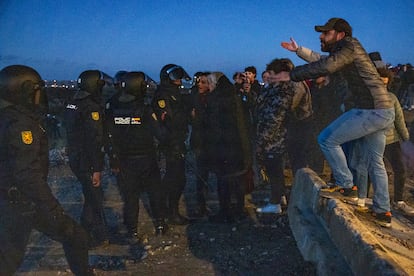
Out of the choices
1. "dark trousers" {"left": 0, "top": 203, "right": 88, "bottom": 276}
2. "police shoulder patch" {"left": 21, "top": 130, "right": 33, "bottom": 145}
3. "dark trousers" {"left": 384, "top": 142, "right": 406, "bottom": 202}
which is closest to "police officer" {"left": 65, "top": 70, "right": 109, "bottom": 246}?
"dark trousers" {"left": 0, "top": 203, "right": 88, "bottom": 276}

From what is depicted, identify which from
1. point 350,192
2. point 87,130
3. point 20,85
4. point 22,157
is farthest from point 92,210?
point 350,192

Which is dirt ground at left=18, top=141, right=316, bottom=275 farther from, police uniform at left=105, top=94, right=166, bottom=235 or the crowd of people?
police uniform at left=105, top=94, right=166, bottom=235

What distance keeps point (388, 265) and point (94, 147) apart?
3260 mm

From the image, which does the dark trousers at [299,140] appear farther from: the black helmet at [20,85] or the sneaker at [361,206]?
the black helmet at [20,85]

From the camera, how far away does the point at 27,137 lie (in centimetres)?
323

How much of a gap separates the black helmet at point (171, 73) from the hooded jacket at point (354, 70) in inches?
74.2

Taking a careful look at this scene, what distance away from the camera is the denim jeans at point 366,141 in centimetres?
402

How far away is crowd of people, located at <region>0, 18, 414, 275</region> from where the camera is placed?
335cm

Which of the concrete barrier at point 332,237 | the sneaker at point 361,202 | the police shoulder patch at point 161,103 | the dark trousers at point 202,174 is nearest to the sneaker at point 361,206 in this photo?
the sneaker at point 361,202

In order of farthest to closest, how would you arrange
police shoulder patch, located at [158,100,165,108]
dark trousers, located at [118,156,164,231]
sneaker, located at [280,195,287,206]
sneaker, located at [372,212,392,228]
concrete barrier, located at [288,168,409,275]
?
sneaker, located at [280,195,287,206] < police shoulder patch, located at [158,100,165,108] < dark trousers, located at [118,156,164,231] < sneaker, located at [372,212,392,228] < concrete barrier, located at [288,168,409,275]

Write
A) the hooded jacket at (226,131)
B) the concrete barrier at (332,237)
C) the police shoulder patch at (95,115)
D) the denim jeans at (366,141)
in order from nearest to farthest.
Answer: the concrete barrier at (332,237) → the denim jeans at (366,141) → the police shoulder patch at (95,115) → the hooded jacket at (226,131)

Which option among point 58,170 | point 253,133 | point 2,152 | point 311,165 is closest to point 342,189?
point 311,165

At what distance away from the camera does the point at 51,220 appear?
3.43 meters

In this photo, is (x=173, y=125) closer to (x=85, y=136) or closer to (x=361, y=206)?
(x=85, y=136)
